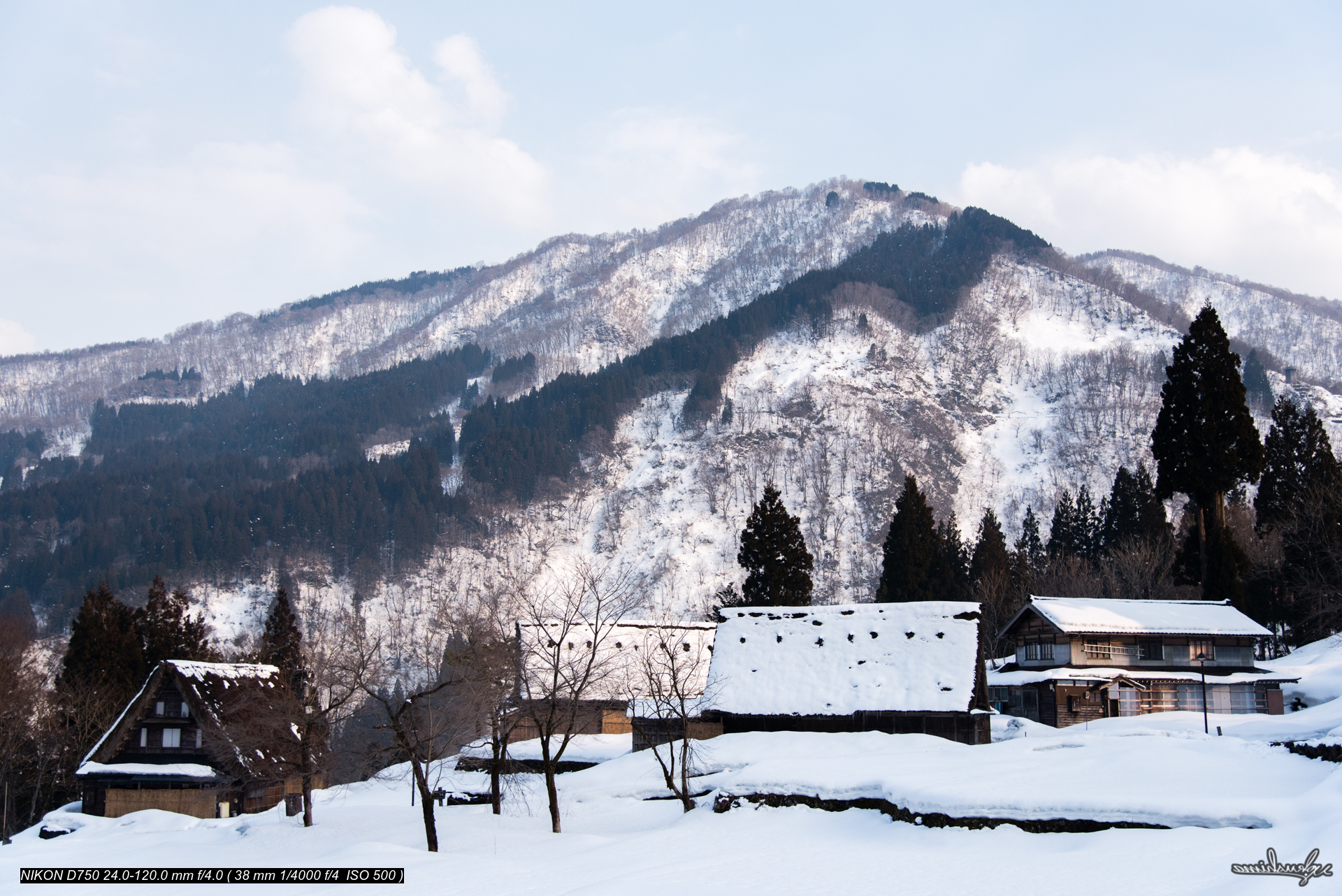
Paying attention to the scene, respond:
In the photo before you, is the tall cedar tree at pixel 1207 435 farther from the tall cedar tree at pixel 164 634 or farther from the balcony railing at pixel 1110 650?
the tall cedar tree at pixel 164 634

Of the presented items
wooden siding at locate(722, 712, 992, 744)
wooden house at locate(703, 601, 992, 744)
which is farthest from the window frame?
wooden siding at locate(722, 712, 992, 744)

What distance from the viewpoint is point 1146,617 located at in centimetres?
5369

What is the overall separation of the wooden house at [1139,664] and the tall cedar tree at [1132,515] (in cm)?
2537

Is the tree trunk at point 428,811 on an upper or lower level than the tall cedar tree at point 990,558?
lower

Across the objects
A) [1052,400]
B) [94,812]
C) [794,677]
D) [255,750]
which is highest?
[1052,400]

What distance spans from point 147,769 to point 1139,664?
50.8m

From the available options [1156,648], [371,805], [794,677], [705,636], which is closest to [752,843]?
[794,677]

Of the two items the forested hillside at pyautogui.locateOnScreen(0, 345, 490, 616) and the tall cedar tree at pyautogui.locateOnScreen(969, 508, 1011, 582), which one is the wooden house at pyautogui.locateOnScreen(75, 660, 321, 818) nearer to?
the tall cedar tree at pyautogui.locateOnScreen(969, 508, 1011, 582)

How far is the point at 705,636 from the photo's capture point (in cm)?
5722

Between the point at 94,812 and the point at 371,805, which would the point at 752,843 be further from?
the point at 94,812

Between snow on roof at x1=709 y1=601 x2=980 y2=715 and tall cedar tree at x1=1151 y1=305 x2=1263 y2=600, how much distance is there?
67.0 feet

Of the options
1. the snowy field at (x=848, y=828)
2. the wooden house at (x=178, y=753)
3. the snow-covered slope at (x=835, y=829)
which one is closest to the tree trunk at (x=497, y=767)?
the snowy field at (x=848, y=828)

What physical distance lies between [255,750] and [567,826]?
18966mm

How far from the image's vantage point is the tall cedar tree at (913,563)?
69.2 meters
